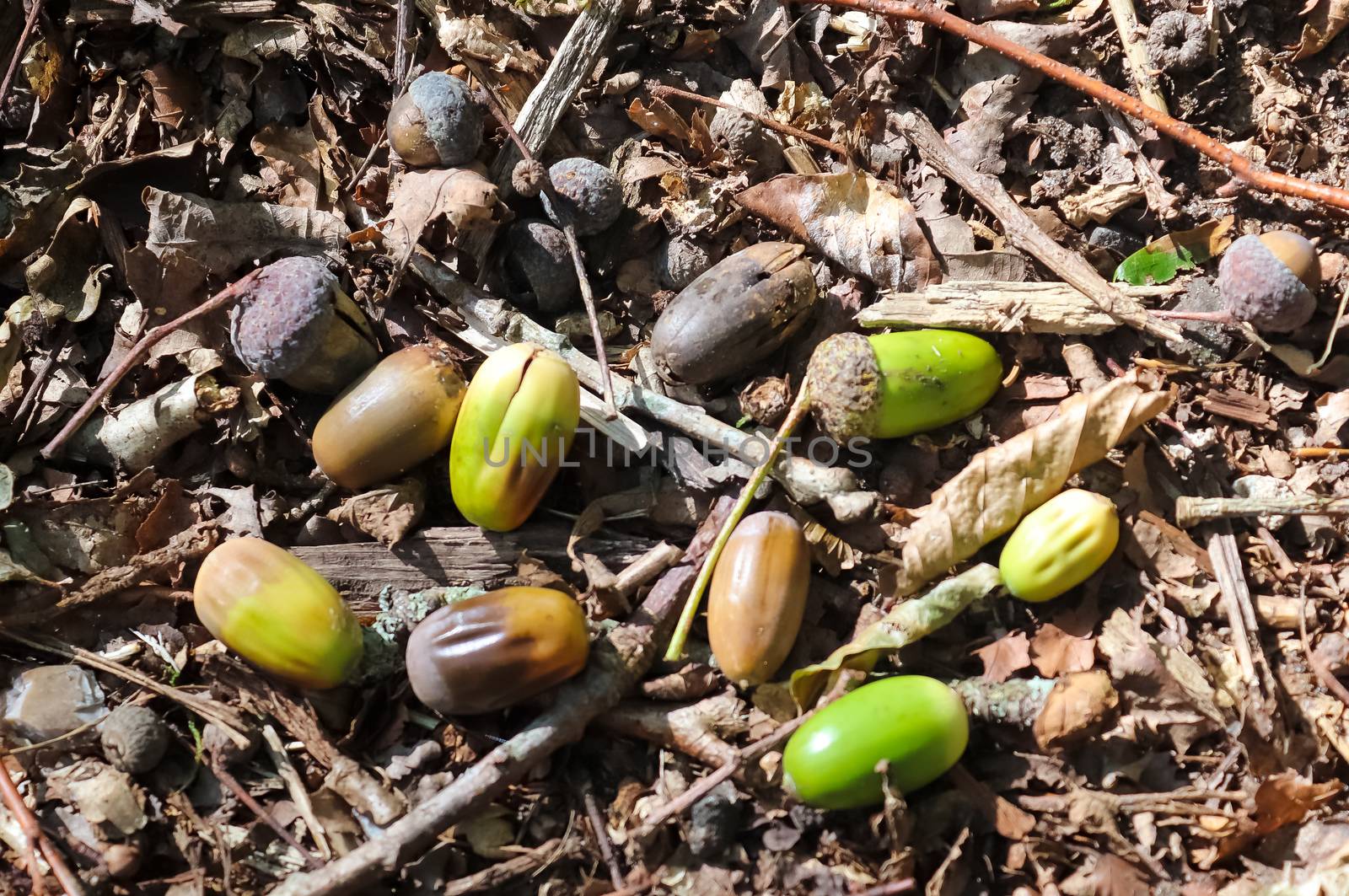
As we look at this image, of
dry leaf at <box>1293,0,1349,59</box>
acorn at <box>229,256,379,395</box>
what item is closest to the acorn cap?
acorn at <box>229,256,379,395</box>

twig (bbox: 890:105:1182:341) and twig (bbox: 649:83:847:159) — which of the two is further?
twig (bbox: 649:83:847:159)

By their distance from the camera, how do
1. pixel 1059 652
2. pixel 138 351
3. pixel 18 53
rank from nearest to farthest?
1. pixel 1059 652
2. pixel 138 351
3. pixel 18 53

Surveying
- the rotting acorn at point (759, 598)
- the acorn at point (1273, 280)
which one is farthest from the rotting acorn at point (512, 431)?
the acorn at point (1273, 280)

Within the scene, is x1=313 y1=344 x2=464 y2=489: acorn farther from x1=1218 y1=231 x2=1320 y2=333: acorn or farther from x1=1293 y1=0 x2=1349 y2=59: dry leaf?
x1=1293 y1=0 x2=1349 y2=59: dry leaf

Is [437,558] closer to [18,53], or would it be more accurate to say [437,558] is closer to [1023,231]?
[1023,231]

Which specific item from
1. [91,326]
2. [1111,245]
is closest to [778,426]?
[1111,245]

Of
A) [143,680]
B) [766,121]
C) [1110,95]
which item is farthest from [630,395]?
[1110,95]
